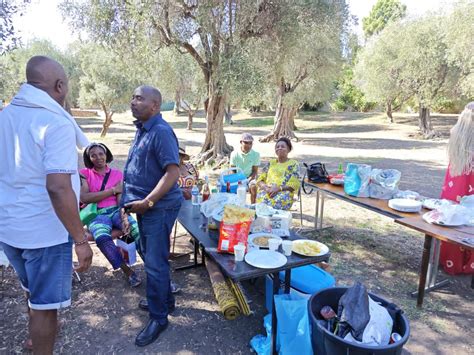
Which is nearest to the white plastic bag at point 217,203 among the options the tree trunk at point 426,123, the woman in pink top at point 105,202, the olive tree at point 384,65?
the woman in pink top at point 105,202

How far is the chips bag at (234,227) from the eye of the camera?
226 cm

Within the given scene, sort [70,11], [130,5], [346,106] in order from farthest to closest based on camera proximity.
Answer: [346,106], [70,11], [130,5]

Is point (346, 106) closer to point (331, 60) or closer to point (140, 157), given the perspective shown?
point (331, 60)

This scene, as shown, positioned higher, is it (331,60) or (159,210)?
(331,60)

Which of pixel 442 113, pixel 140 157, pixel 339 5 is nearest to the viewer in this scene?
pixel 140 157

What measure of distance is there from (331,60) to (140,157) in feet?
48.6

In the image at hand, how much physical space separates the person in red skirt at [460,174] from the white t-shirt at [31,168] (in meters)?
3.56

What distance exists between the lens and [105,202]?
347cm

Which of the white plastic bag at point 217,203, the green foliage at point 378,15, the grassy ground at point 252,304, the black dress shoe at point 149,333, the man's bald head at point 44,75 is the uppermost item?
the green foliage at point 378,15

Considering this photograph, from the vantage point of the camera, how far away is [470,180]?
11.4ft

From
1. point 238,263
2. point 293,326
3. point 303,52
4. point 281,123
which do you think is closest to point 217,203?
point 238,263

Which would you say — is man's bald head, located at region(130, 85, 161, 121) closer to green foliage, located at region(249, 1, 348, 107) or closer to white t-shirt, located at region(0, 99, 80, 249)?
white t-shirt, located at region(0, 99, 80, 249)

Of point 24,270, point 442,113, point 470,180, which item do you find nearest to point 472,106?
point 470,180

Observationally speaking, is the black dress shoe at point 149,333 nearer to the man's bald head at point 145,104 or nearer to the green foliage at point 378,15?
the man's bald head at point 145,104
